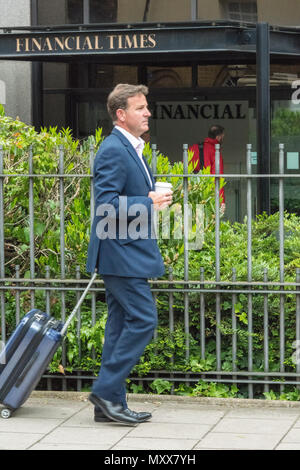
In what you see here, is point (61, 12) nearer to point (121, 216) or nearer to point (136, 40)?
point (136, 40)

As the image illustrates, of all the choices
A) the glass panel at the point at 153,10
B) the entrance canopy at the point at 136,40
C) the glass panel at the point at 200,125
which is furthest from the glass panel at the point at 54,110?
the entrance canopy at the point at 136,40

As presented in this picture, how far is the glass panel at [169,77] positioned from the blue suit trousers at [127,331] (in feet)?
27.3

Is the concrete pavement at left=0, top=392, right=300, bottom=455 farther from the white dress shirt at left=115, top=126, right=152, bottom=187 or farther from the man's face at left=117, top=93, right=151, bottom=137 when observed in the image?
the man's face at left=117, top=93, right=151, bottom=137

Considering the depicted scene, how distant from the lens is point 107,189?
17.7 ft

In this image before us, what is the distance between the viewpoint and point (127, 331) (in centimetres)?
554

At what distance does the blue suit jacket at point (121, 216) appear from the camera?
5418 millimetres

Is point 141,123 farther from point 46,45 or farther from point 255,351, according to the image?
point 46,45

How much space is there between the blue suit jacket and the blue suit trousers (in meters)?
0.08

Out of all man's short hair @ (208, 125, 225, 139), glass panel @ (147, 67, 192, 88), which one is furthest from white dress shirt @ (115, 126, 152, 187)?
glass panel @ (147, 67, 192, 88)

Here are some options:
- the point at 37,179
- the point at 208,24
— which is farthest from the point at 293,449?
the point at 208,24

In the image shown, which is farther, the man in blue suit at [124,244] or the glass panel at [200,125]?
the glass panel at [200,125]

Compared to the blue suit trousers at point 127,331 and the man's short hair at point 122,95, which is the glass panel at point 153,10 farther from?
the blue suit trousers at point 127,331

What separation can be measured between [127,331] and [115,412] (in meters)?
0.49

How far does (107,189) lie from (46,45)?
6803 millimetres
